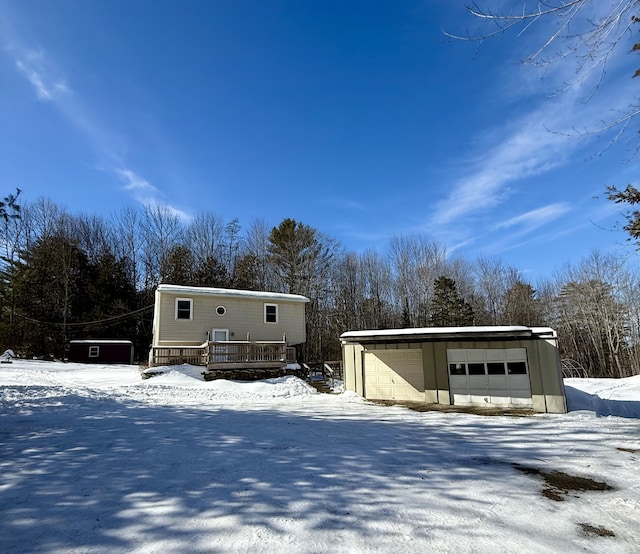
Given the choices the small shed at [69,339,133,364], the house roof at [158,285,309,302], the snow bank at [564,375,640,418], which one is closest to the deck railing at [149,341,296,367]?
the house roof at [158,285,309,302]

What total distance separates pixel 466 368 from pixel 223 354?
917cm

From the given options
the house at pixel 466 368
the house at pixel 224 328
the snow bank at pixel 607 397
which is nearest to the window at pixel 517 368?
the house at pixel 466 368

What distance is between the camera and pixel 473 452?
17.6ft

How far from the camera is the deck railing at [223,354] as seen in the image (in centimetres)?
1481

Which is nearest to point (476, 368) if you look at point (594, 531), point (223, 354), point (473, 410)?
point (473, 410)

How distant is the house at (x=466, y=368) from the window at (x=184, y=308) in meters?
8.62

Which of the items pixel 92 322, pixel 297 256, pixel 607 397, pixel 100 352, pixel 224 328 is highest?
pixel 297 256

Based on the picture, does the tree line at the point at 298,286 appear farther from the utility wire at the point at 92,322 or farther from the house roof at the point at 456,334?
the house roof at the point at 456,334

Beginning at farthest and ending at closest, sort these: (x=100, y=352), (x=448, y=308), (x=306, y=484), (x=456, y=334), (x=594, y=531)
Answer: (x=448, y=308), (x=100, y=352), (x=456, y=334), (x=306, y=484), (x=594, y=531)

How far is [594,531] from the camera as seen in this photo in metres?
3.04

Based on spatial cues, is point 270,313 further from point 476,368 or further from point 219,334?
point 476,368

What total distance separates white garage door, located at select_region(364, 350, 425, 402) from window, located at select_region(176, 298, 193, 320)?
901 cm

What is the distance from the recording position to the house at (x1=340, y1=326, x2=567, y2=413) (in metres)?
10.7

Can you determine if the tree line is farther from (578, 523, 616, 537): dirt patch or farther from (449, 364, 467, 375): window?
(578, 523, 616, 537): dirt patch
